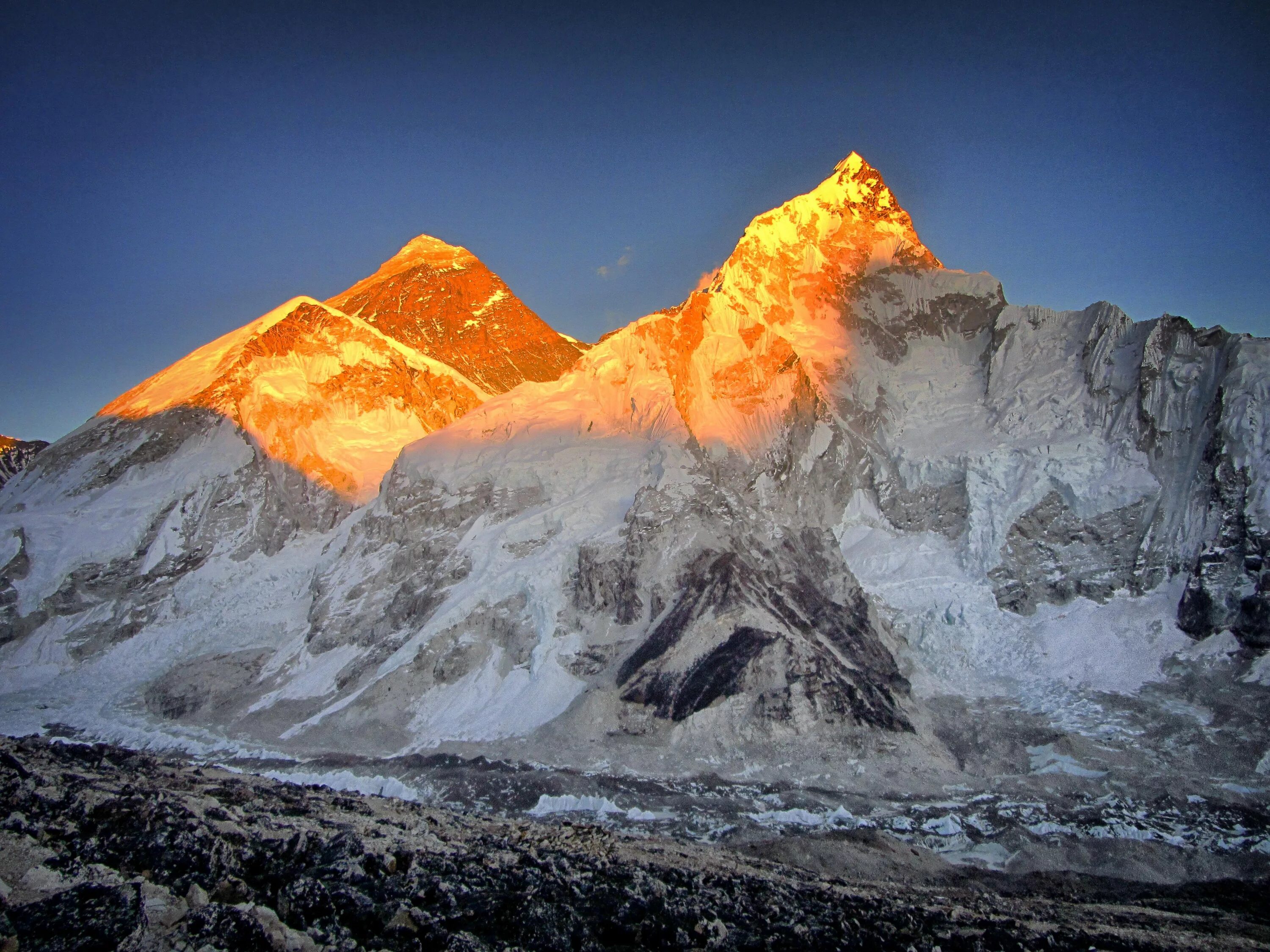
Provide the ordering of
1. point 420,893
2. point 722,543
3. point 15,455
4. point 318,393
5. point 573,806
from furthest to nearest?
point 15,455
point 318,393
point 722,543
point 573,806
point 420,893

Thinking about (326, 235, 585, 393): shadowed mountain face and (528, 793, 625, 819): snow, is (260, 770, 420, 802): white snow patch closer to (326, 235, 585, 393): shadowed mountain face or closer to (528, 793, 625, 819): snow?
(528, 793, 625, 819): snow

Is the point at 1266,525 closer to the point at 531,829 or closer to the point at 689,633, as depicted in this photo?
the point at 689,633

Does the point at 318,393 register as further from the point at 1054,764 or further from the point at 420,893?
the point at 420,893

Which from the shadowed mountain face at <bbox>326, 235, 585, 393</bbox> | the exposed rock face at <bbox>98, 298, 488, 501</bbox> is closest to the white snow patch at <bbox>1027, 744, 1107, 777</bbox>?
the exposed rock face at <bbox>98, 298, 488, 501</bbox>

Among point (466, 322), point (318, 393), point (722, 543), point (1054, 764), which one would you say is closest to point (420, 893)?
point (1054, 764)

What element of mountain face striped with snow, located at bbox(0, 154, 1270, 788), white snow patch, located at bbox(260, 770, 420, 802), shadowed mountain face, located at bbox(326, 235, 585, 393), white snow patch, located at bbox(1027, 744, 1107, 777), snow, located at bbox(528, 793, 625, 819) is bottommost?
white snow patch, located at bbox(260, 770, 420, 802)

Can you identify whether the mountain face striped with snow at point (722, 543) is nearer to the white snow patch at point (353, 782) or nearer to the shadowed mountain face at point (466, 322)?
the white snow patch at point (353, 782)
